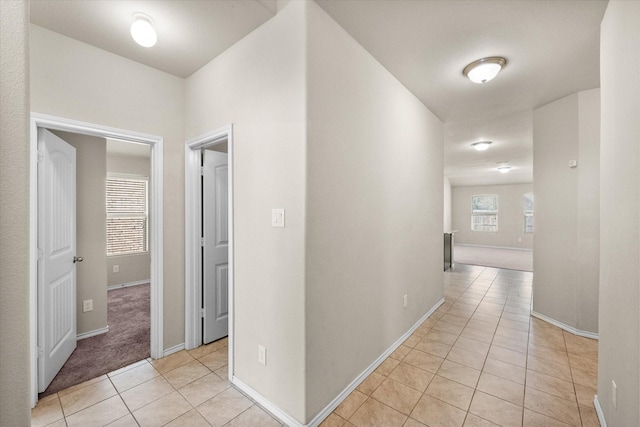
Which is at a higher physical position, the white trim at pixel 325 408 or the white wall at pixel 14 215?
the white wall at pixel 14 215

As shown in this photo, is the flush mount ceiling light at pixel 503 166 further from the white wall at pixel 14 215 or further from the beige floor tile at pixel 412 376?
the white wall at pixel 14 215

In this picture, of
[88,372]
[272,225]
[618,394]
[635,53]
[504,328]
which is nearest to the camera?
[635,53]

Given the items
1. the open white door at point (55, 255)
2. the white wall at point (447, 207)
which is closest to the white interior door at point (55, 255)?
→ the open white door at point (55, 255)

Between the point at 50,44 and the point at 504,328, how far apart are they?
195 inches

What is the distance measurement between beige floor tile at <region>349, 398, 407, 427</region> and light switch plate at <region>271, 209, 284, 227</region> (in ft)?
4.45

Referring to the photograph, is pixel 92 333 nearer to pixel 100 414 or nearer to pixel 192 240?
pixel 100 414

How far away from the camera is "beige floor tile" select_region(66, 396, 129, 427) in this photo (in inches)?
70.8

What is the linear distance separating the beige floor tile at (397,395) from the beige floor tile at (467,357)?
0.69 metres

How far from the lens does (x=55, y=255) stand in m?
2.33

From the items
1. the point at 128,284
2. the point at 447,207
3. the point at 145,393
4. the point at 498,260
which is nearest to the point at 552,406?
the point at 145,393

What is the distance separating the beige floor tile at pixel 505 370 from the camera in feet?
7.47

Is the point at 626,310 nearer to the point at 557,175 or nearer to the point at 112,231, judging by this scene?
the point at 557,175

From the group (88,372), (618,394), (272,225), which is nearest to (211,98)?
(272,225)

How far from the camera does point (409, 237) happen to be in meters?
3.03
